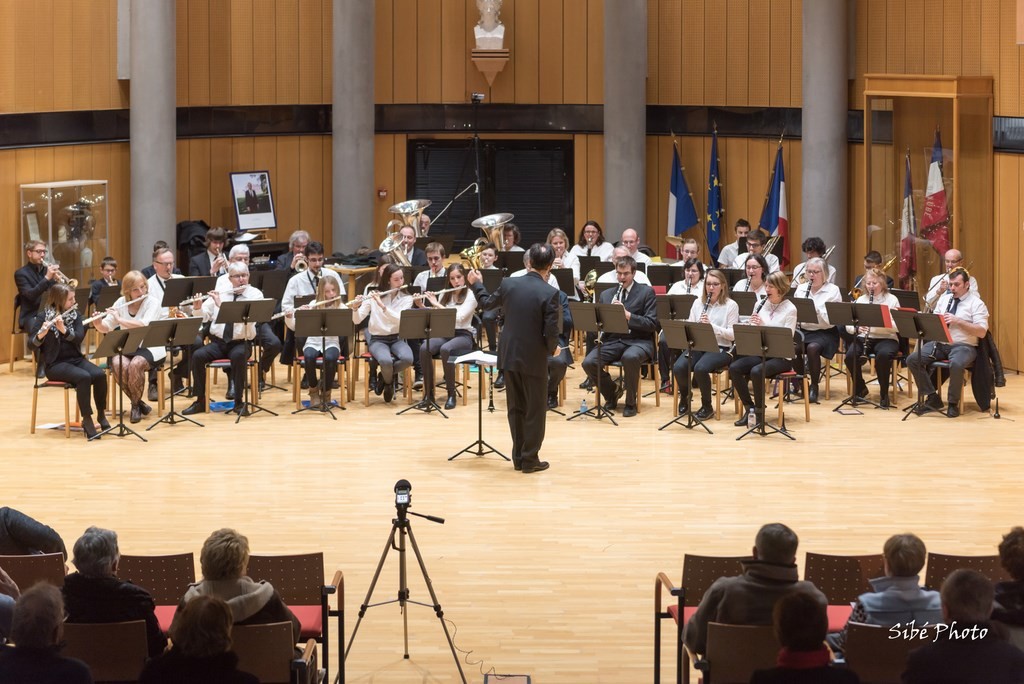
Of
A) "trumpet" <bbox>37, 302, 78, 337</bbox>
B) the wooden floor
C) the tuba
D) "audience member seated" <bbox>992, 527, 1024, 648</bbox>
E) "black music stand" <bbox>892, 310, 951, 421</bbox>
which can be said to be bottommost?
the wooden floor

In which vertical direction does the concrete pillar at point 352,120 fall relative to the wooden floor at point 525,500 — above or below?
above

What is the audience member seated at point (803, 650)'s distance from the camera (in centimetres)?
450

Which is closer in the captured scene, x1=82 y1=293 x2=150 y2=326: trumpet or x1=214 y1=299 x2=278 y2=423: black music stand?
x1=82 y1=293 x2=150 y2=326: trumpet

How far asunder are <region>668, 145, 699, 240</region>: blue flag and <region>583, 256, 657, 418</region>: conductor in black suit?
582 cm

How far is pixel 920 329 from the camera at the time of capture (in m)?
12.1

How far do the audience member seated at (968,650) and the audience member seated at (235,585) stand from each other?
2380 millimetres

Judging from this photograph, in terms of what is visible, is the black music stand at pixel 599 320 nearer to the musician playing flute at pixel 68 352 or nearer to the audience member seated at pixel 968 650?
the musician playing flute at pixel 68 352

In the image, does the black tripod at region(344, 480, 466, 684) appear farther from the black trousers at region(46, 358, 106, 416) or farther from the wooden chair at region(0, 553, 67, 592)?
the black trousers at region(46, 358, 106, 416)

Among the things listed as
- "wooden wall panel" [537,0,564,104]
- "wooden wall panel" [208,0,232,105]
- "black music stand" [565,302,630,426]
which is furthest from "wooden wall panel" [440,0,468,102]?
"black music stand" [565,302,630,426]

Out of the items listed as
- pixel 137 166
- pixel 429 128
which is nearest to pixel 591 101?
pixel 429 128

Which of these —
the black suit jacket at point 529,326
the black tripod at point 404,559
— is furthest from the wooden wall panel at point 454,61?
the black tripod at point 404,559

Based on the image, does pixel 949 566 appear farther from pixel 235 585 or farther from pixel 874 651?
pixel 235 585

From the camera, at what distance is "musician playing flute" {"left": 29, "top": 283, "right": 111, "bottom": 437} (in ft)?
37.7

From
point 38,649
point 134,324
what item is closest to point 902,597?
point 38,649
